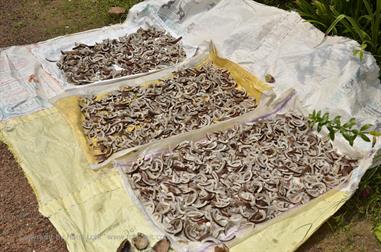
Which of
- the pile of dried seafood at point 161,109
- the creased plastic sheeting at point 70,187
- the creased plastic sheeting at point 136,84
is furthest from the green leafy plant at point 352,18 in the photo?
the creased plastic sheeting at point 70,187

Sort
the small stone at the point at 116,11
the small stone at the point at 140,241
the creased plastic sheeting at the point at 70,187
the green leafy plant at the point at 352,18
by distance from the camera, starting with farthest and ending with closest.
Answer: the small stone at the point at 116,11 → the green leafy plant at the point at 352,18 → the creased plastic sheeting at the point at 70,187 → the small stone at the point at 140,241

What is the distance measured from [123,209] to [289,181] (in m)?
1.28

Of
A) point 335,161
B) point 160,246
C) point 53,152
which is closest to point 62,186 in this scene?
point 53,152

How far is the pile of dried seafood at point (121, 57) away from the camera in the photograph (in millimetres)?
4680

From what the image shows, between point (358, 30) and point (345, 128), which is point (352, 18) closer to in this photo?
point (358, 30)

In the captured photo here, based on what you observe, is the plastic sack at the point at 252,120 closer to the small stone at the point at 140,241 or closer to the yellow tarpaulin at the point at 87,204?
the yellow tarpaulin at the point at 87,204

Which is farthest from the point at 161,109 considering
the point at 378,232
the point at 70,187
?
the point at 378,232

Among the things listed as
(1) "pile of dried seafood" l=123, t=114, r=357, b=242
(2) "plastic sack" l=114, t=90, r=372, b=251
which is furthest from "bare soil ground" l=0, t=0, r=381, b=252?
(1) "pile of dried seafood" l=123, t=114, r=357, b=242

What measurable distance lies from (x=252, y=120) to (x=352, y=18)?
1550mm

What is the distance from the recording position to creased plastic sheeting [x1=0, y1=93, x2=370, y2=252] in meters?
3.14

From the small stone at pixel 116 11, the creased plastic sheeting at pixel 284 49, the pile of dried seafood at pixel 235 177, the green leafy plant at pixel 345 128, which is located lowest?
the pile of dried seafood at pixel 235 177

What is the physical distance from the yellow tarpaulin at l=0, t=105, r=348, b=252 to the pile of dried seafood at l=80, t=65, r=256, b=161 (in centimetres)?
26

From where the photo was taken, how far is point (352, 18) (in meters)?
4.58

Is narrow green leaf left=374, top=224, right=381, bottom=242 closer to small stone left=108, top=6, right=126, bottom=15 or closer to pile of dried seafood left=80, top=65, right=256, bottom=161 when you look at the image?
pile of dried seafood left=80, top=65, right=256, bottom=161
